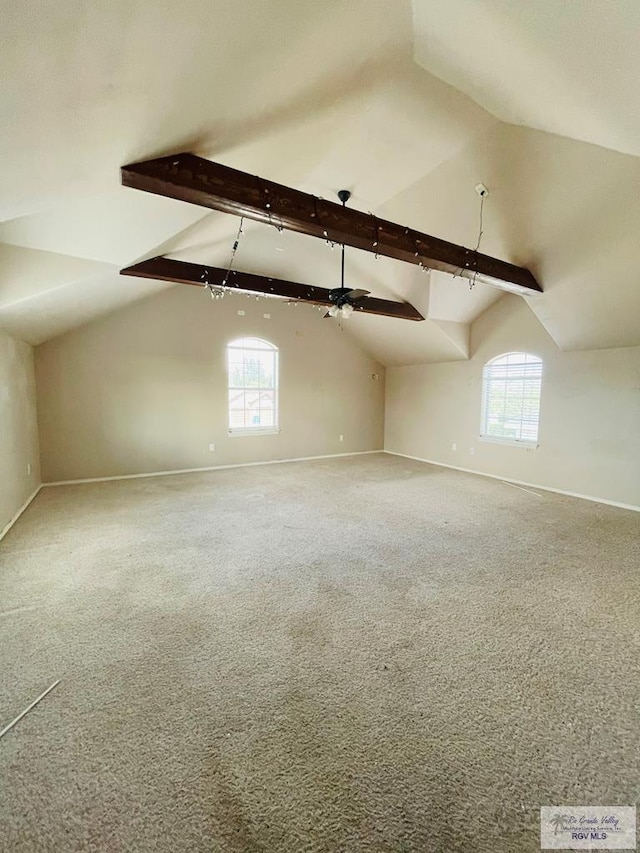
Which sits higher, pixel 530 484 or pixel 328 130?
pixel 328 130

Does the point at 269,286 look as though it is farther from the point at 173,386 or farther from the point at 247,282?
the point at 173,386

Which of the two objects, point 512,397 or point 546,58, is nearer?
point 546,58

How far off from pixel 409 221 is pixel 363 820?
4765 millimetres

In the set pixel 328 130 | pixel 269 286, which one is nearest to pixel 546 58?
pixel 328 130

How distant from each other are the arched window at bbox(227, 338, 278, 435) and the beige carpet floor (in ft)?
11.4

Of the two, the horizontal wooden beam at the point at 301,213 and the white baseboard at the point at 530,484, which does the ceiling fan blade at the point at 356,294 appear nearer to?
the horizontal wooden beam at the point at 301,213

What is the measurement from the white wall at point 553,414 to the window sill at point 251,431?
3.16 m

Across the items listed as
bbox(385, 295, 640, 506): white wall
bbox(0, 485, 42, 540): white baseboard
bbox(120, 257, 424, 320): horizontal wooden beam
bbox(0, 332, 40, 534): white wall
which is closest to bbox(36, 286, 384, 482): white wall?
bbox(0, 332, 40, 534): white wall

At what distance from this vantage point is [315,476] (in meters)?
6.09

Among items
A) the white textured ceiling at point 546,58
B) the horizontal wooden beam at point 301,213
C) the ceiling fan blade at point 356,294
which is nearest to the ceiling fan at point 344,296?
the ceiling fan blade at point 356,294

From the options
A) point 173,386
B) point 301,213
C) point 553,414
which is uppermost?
point 301,213

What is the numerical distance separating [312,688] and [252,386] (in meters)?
5.65

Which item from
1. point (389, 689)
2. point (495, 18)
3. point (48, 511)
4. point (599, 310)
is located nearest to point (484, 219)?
point (599, 310)

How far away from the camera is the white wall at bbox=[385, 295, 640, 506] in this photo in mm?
4633
